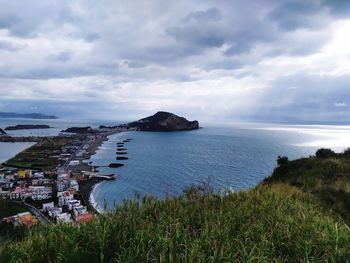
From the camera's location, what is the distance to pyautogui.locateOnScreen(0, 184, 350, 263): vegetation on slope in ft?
16.0

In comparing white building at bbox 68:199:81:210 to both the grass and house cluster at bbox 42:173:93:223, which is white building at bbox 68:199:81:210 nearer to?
house cluster at bbox 42:173:93:223

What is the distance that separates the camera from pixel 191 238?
18.4 ft

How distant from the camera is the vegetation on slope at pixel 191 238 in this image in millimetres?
4875

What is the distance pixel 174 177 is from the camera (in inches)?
2071

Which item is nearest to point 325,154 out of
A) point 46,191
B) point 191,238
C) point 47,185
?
point 191,238

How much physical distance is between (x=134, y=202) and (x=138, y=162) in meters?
67.9

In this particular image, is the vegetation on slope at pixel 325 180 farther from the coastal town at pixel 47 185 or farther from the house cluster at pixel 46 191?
the house cluster at pixel 46 191

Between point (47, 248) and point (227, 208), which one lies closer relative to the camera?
point (47, 248)

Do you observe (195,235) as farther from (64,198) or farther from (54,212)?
(64,198)

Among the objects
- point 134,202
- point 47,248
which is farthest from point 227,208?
point 47,248

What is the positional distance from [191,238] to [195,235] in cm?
20

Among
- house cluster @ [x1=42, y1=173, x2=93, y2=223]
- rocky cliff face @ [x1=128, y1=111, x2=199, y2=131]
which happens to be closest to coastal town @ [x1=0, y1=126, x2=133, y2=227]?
house cluster @ [x1=42, y1=173, x2=93, y2=223]

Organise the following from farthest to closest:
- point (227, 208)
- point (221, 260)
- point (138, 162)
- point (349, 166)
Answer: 1. point (138, 162)
2. point (349, 166)
3. point (227, 208)
4. point (221, 260)

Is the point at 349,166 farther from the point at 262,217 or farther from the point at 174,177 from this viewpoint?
the point at 174,177
